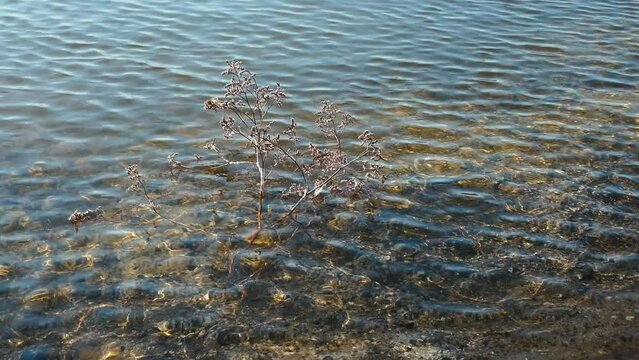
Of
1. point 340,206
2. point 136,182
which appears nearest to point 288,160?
point 340,206

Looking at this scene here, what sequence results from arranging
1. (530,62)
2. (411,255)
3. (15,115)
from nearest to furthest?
(411,255)
(15,115)
(530,62)

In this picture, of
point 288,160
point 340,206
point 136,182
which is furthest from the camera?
point 288,160

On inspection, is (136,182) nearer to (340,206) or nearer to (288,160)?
(288,160)

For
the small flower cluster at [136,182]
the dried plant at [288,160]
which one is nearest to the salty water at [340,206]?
the small flower cluster at [136,182]

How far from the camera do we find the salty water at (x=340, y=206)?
6.35 m

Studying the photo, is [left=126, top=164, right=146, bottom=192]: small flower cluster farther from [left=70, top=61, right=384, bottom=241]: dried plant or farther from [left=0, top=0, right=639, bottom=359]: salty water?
[left=0, top=0, right=639, bottom=359]: salty water

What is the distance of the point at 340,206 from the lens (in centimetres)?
854

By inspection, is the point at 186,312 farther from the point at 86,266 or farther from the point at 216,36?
the point at 216,36

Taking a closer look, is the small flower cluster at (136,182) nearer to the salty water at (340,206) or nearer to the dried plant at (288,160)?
the dried plant at (288,160)

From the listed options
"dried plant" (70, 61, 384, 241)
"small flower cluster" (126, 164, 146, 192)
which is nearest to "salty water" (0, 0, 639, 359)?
"small flower cluster" (126, 164, 146, 192)

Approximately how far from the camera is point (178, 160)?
379 inches

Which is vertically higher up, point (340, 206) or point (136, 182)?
point (136, 182)

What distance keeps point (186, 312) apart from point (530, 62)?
33.9 ft

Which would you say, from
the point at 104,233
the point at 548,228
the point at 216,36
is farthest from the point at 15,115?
the point at 548,228
